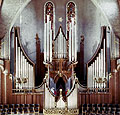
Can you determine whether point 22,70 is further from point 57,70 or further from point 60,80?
point 60,80

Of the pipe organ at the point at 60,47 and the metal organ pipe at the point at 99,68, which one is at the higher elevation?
the pipe organ at the point at 60,47

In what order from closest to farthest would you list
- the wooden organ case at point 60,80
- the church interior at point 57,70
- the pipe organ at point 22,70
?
the wooden organ case at point 60,80
the church interior at point 57,70
the pipe organ at point 22,70

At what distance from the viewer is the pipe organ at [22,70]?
60.8 feet

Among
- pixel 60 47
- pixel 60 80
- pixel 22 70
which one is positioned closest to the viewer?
pixel 22 70

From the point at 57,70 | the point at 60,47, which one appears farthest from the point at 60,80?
the point at 60,47

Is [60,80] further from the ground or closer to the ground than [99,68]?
closer to the ground

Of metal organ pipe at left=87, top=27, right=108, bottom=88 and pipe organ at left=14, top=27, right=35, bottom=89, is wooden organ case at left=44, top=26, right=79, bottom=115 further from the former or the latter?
metal organ pipe at left=87, top=27, right=108, bottom=88

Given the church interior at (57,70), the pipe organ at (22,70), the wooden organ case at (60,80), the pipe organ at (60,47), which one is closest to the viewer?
the wooden organ case at (60,80)

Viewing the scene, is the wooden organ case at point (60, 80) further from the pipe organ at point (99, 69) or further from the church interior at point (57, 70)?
the pipe organ at point (99, 69)

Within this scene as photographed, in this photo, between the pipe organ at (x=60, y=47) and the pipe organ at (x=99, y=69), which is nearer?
the pipe organ at (x=99, y=69)

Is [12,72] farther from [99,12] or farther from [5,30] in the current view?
[99,12]

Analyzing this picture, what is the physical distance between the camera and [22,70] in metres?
18.7

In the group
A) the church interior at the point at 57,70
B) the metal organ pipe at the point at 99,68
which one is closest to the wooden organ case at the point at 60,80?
the church interior at the point at 57,70

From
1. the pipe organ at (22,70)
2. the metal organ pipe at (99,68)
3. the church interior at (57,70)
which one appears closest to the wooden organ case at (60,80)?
the church interior at (57,70)
